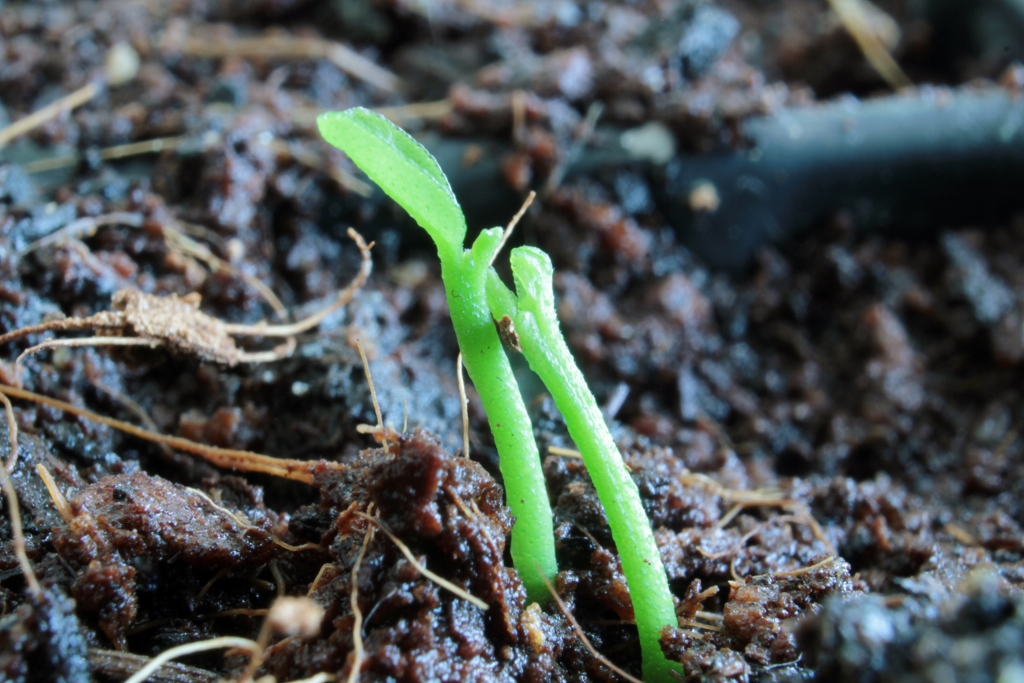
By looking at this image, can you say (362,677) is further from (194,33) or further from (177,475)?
(194,33)

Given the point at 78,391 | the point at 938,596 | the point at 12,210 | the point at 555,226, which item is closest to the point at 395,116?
the point at 555,226

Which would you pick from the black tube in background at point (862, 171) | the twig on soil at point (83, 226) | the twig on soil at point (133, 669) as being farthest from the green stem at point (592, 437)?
the black tube in background at point (862, 171)

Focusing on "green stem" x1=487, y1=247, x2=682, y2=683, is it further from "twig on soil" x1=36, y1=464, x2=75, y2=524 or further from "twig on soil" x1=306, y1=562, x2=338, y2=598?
"twig on soil" x1=36, y1=464, x2=75, y2=524

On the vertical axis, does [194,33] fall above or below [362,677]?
above

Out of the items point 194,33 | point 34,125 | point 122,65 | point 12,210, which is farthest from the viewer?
point 194,33

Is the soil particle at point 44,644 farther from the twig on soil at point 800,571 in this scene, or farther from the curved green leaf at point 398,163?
the twig on soil at point 800,571

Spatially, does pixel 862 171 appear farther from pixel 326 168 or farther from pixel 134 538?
pixel 134 538
